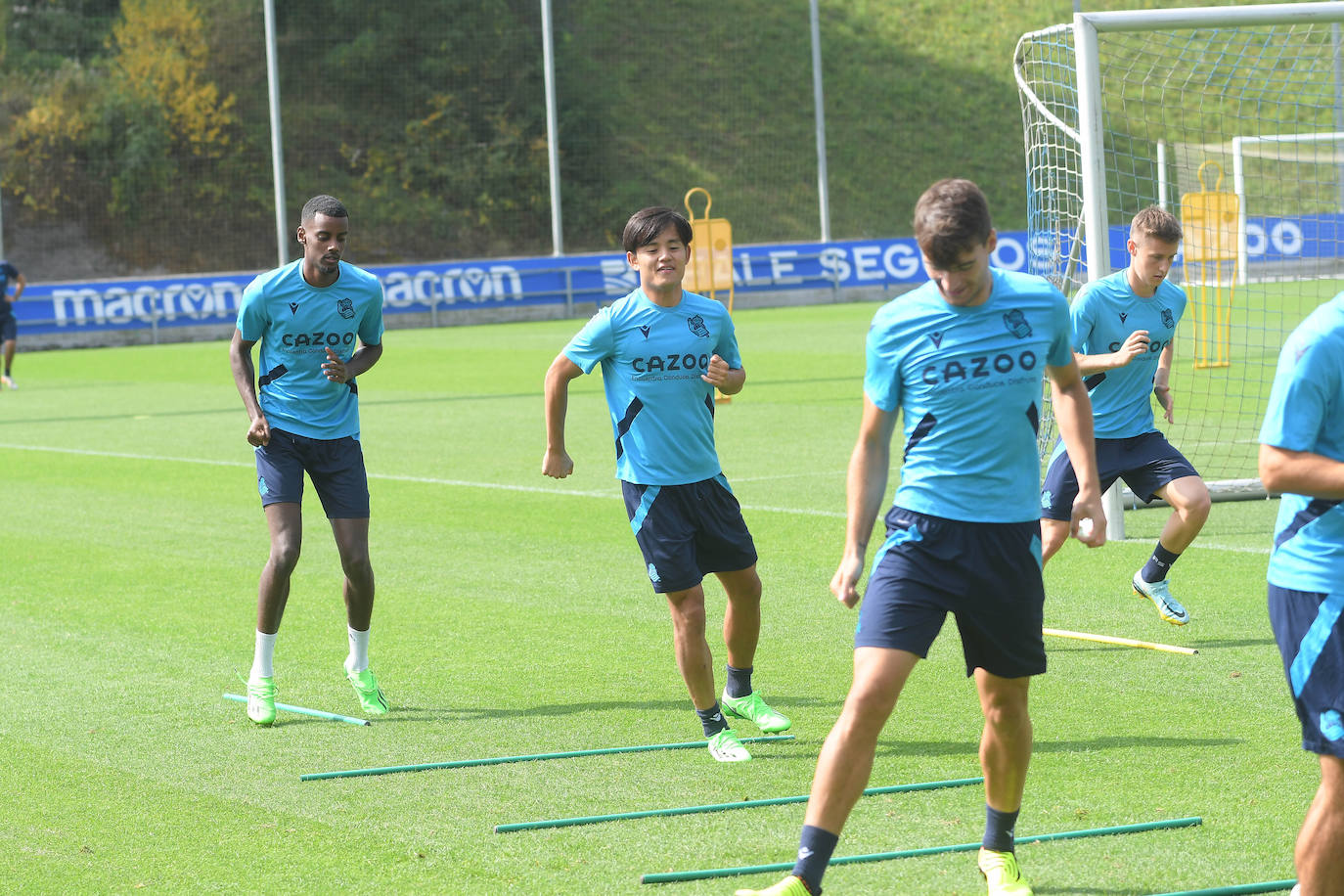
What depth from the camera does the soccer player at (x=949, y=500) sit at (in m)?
4.42

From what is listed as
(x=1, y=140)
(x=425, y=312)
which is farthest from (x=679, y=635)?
(x=1, y=140)

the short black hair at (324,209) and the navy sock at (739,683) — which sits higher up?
the short black hair at (324,209)

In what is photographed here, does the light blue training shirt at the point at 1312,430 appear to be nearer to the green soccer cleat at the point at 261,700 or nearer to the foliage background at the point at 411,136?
the green soccer cleat at the point at 261,700

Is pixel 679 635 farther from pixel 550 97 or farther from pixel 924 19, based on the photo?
pixel 924 19

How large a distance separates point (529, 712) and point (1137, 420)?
340cm

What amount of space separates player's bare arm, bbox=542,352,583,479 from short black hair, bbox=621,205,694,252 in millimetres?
507

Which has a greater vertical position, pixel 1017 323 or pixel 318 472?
pixel 1017 323

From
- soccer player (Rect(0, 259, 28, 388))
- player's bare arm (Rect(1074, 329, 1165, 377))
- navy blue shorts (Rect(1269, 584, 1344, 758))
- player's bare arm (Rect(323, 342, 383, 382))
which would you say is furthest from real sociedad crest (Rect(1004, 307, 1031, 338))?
soccer player (Rect(0, 259, 28, 388))

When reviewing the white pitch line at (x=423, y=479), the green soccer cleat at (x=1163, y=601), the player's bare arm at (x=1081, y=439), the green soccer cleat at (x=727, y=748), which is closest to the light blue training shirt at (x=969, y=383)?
the player's bare arm at (x=1081, y=439)

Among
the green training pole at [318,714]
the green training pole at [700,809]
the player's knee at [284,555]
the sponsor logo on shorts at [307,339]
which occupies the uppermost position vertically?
the sponsor logo on shorts at [307,339]

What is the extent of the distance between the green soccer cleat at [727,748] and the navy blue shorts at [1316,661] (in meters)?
2.61

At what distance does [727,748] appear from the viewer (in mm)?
6223

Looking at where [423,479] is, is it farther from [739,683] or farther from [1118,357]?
[739,683]

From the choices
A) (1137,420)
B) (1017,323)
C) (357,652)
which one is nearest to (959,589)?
(1017,323)
